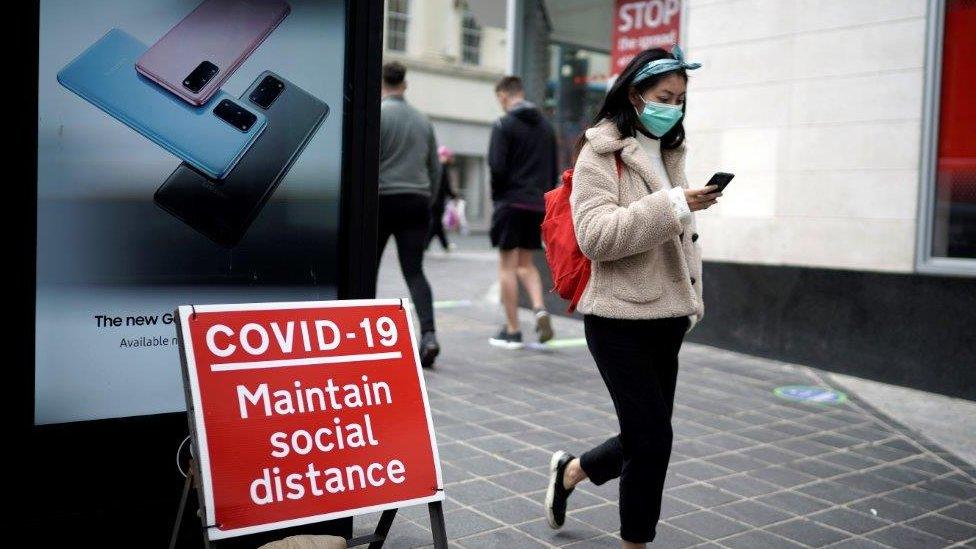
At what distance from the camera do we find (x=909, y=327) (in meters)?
6.62

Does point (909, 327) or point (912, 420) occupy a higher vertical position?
point (909, 327)

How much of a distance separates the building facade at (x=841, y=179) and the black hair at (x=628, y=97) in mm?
3984

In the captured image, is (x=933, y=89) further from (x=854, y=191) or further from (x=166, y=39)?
(x=166, y=39)

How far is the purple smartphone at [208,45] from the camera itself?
3.07m

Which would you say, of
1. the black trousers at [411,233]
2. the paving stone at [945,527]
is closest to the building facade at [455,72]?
the black trousers at [411,233]

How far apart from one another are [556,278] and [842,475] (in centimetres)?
220

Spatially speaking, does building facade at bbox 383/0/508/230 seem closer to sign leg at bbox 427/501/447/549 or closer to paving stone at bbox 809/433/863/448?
paving stone at bbox 809/433/863/448

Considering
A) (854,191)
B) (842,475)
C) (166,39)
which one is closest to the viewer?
(166,39)

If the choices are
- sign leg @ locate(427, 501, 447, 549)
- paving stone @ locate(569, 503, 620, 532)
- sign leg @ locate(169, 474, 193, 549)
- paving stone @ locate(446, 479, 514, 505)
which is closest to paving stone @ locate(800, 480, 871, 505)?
paving stone @ locate(569, 503, 620, 532)

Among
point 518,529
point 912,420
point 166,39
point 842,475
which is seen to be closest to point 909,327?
point 912,420

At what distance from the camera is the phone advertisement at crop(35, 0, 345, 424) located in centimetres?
293

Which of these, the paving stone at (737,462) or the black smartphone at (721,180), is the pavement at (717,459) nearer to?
the paving stone at (737,462)

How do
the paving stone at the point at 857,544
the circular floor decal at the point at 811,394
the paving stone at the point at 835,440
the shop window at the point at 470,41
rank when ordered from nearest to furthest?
the paving stone at the point at 857,544
the paving stone at the point at 835,440
the circular floor decal at the point at 811,394
the shop window at the point at 470,41

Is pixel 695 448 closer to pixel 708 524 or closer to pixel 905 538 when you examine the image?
pixel 708 524
